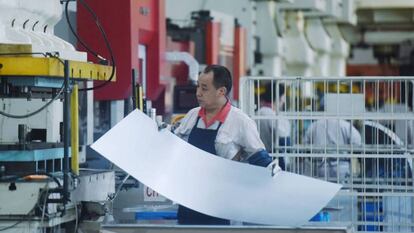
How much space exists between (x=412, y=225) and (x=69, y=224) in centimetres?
195

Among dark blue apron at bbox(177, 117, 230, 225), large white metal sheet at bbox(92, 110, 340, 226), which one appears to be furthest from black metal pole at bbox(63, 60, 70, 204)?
dark blue apron at bbox(177, 117, 230, 225)

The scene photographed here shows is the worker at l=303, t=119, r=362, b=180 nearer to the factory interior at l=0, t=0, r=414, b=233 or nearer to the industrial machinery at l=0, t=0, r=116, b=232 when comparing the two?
the factory interior at l=0, t=0, r=414, b=233

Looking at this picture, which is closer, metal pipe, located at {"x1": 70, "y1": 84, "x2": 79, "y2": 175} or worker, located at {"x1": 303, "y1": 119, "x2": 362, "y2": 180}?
metal pipe, located at {"x1": 70, "y1": 84, "x2": 79, "y2": 175}

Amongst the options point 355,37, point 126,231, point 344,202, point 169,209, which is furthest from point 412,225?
point 355,37

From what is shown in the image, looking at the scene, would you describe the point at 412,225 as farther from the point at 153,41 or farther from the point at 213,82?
the point at 153,41

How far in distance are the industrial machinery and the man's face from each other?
57 centimetres

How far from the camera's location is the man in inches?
187

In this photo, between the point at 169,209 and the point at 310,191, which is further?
the point at 169,209

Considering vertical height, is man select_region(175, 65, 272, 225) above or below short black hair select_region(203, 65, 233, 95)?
below

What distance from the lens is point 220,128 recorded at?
477 cm

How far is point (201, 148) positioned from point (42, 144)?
85cm

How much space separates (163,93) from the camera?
7914 millimetres

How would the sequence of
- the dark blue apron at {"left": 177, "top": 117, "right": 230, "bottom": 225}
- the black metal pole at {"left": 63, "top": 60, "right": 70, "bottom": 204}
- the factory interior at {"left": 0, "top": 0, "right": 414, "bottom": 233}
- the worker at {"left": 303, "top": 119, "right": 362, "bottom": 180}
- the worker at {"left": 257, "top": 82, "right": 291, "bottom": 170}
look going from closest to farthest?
1. the black metal pole at {"left": 63, "top": 60, "right": 70, "bottom": 204}
2. the factory interior at {"left": 0, "top": 0, "right": 414, "bottom": 233}
3. the dark blue apron at {"left": 177, "top": 117, "right": 230, "bottom": 225}
4. the worker at {"left": 257, "top": 82, "right": 291, "bottom": 170}
5. the worker at {"left": 303, "top": 119, "right": 362, "bottom": 180}

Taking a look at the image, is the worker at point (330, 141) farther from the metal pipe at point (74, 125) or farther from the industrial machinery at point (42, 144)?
the metal pipe at point (74, 125)
